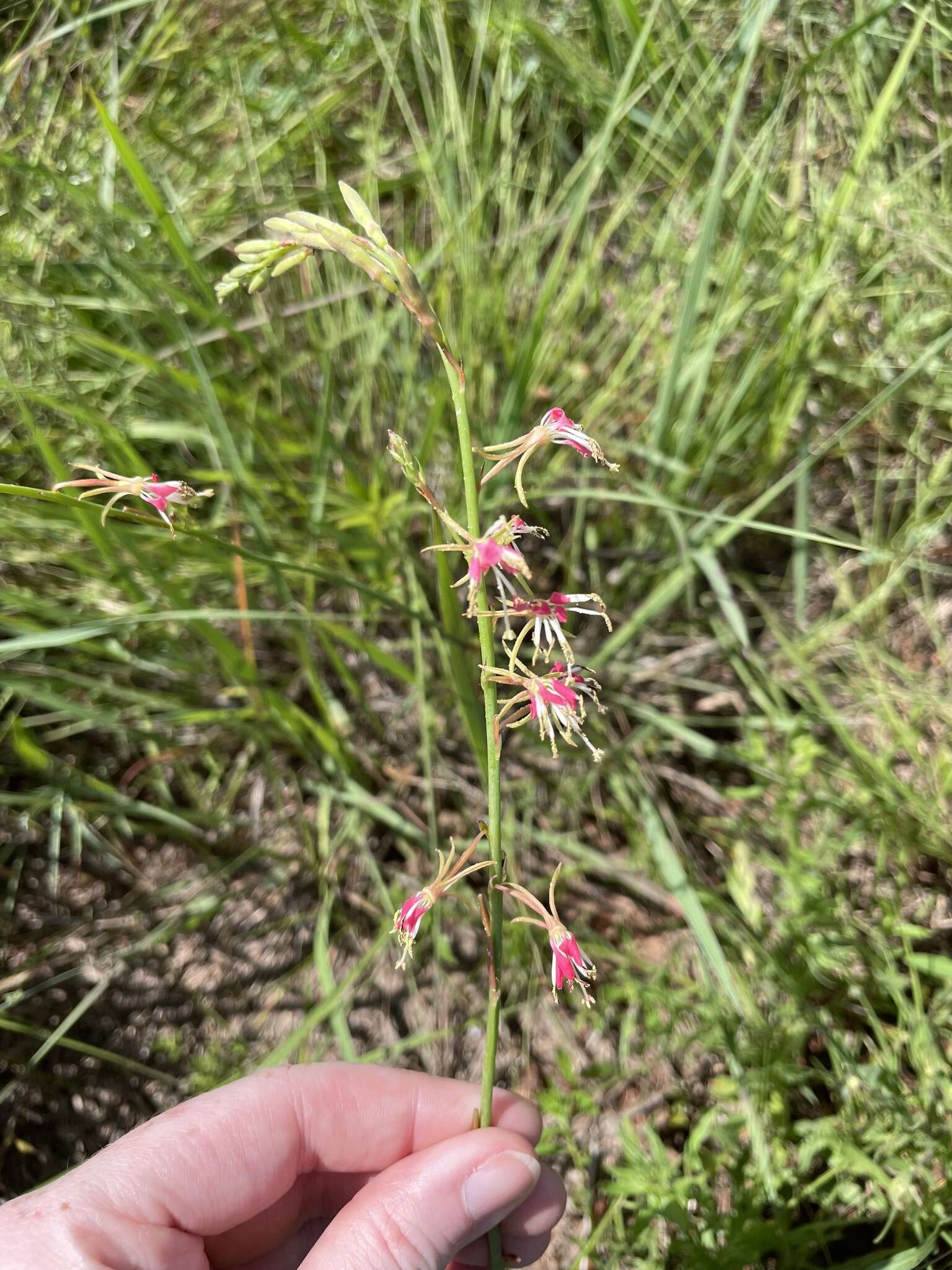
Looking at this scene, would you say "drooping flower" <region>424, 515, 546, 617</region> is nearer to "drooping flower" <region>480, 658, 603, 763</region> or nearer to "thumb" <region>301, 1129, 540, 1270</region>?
"drooping flower" <region>480, 658, 603, 763</region>

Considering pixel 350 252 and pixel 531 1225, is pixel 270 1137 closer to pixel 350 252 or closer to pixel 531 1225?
pixel 531 1225

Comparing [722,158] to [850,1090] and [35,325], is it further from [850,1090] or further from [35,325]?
[850,1090]

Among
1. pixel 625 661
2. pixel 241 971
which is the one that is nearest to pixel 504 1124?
pixel 241 971

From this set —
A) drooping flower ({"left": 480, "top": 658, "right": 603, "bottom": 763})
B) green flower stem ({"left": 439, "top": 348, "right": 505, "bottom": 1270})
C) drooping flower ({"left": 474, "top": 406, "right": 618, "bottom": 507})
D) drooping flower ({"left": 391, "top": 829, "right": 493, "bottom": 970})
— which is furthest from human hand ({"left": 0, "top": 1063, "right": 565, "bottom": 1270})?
drooping flower ({"left": 474, "top": 406, "right": 618, "bottom": 507})

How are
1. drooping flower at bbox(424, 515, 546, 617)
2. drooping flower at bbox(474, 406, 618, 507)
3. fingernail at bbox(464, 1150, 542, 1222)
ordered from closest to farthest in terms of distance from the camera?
1. drooping flower at bbox(424, 515, 546, 617)
2. drooping flower at bbox(474, 406, 618, 507)
3. fingernail at bbox(464, 1150, 542, 1222)

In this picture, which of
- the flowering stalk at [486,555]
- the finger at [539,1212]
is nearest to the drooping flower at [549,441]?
the flowering stalk at [486,555]
